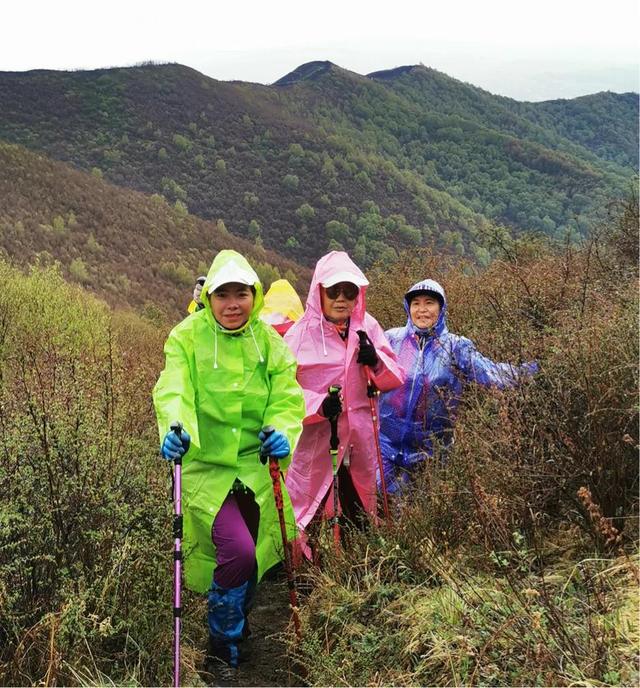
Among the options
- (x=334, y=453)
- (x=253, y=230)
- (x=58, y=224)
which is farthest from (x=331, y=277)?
(x=253, y=230)

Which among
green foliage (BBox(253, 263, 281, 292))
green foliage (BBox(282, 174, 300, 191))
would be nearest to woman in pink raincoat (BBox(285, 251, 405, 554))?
green foliage (BBox(253, 263, 281, 292))

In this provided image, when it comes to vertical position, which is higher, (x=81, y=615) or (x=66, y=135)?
(x=66, y=135)

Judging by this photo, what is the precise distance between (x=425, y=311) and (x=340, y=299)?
674 mm

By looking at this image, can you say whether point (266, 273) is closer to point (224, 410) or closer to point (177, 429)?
point (224, 410)

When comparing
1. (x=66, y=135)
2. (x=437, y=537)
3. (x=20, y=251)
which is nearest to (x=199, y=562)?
(x=437, y=537)

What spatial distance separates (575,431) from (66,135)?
234 ft

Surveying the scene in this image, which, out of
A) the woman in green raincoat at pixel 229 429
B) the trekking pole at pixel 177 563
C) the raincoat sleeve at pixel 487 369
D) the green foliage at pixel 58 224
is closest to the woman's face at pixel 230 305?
the woman in green raincoat at pixel 229 429

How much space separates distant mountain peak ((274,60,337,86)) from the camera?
119 m

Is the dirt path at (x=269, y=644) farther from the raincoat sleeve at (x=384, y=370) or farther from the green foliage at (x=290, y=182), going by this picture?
the green foliage at (x=290, y=182)

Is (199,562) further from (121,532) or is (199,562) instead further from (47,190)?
(47,190)

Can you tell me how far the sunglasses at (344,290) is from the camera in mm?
4516

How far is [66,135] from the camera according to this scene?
66625 mm

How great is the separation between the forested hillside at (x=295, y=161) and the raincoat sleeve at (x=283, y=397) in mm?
44082

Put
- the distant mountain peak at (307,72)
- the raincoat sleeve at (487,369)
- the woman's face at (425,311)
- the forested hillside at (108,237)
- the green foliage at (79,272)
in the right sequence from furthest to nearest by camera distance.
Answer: the distant mountain peak at (307,72), the forested hillside at (108,237), the green foliage at (79,272), the woman's face at (425,311), the raincoat sleeve at (487,369)
